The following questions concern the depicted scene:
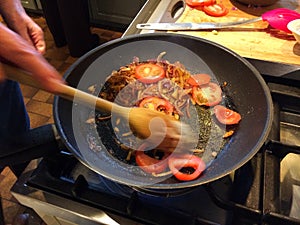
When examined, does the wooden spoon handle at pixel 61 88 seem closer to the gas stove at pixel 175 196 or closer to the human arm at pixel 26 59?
the human arm at pixel 26 59

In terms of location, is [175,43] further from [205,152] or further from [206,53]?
[205,152]

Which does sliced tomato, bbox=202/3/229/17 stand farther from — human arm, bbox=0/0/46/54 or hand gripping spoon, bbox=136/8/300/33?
human arm, bbox=0/0/46/54

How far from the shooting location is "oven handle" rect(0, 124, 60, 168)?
2.27 feet

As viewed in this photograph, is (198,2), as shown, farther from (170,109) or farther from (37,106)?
(37,106)

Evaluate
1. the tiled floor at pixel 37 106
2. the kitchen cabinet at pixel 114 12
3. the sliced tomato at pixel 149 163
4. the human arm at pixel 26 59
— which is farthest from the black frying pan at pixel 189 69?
the kitchen cabinet at pixel 114 12

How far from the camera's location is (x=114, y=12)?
2031 mm

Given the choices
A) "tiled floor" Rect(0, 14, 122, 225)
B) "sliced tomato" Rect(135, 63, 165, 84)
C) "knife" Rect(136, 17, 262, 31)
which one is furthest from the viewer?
"tiled floor" Rect(0, 14, 122, 225)

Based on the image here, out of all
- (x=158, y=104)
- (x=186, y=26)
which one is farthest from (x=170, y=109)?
(x=186, y=26)

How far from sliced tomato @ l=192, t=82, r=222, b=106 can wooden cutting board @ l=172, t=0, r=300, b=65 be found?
0.16 m

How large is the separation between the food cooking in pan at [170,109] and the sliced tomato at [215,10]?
0.85 feet

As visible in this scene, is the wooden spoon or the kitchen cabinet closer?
the wooden spoon

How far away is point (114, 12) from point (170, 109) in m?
1.41

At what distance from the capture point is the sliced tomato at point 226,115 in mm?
741

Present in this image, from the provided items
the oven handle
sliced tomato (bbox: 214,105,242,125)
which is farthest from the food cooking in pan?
the oven handle
